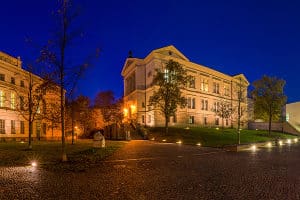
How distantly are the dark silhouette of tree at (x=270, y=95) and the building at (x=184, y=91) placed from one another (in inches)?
119

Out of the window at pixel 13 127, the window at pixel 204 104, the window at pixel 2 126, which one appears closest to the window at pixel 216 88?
the window at pixel 204 104

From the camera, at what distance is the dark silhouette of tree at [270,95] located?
50656mm

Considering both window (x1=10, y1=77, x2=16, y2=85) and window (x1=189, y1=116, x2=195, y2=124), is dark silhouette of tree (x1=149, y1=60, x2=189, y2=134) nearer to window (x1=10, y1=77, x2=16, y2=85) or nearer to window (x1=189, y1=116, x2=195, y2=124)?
window (x1=189, y1=116, x2=195, y2=124)

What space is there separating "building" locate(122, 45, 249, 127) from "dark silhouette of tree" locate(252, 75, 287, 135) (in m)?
3.02

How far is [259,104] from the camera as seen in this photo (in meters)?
53.0

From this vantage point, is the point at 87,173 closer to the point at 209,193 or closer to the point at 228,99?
the point at 209,193

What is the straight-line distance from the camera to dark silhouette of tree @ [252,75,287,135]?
50656mm

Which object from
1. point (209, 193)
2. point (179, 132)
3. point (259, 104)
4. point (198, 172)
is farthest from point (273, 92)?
point (209, 193)

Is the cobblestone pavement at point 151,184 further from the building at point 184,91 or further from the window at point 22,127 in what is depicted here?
the window at point 22,127

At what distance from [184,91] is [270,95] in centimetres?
1631

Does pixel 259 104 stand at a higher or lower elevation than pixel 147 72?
lower

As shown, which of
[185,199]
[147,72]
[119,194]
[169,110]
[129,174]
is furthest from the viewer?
[147,72]

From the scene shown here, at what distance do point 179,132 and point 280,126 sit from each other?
36.0m

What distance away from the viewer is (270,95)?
5088 cm
